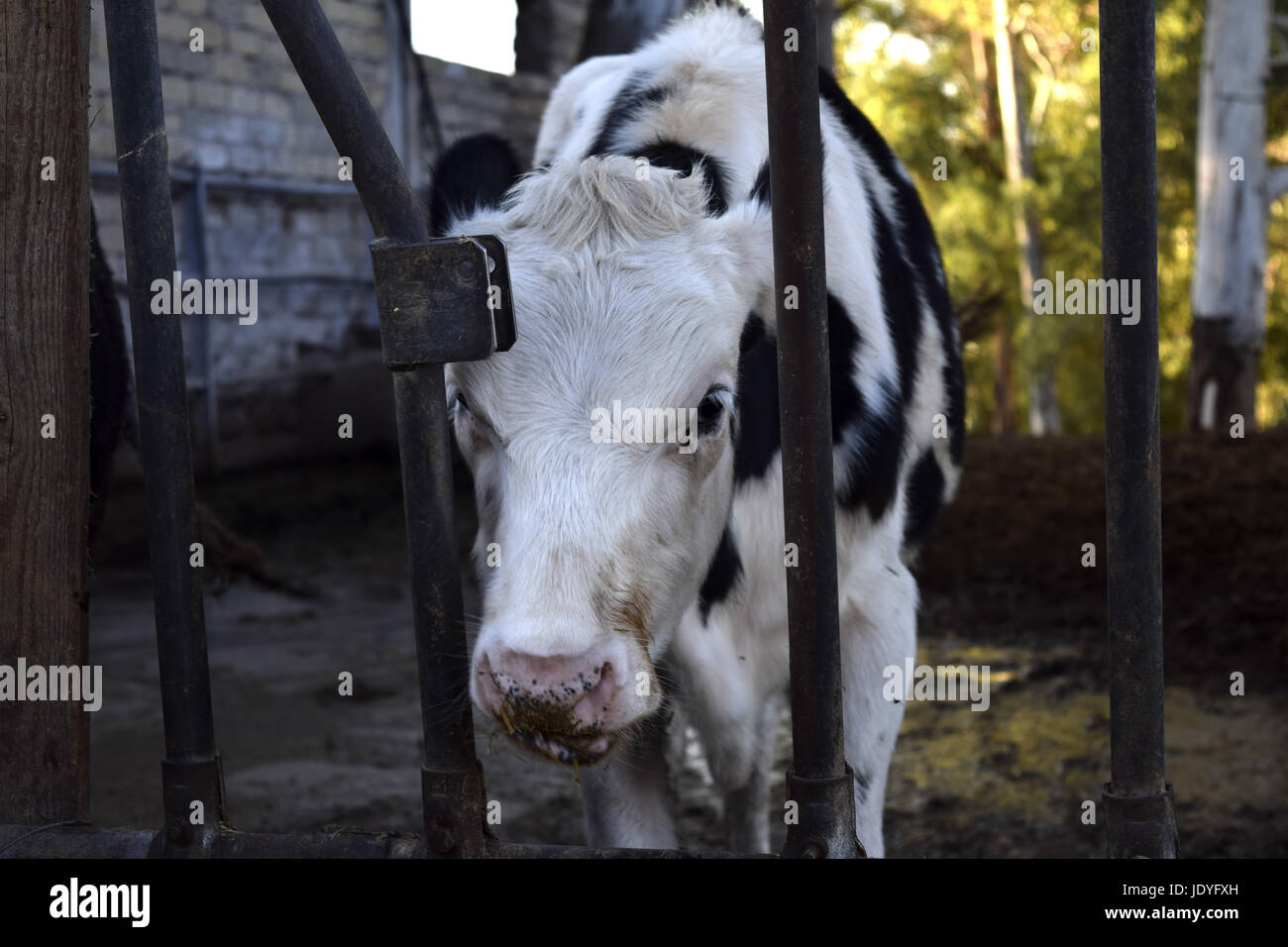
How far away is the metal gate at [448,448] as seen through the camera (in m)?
1.49

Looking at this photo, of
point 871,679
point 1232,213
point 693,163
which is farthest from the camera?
point 1232,213

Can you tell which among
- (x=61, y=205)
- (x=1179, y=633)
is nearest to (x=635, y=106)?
(x=61, y=205)

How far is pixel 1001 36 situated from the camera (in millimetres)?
21297

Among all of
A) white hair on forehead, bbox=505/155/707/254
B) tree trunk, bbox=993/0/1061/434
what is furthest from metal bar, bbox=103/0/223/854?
tree trunk, bbox=993/0/1061/434

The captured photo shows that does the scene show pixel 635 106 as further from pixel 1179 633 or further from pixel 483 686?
pixel 1179 633

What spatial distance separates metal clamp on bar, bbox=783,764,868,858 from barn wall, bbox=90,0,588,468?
6946 millimetres

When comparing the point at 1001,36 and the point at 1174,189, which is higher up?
the point at 1001,36

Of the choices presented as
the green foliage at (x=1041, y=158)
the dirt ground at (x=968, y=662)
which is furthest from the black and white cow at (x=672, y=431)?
the green foliage at (x=1041, y=158)

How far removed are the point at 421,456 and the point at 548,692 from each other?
1.12 feet

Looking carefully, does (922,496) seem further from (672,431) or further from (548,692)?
(548,692)

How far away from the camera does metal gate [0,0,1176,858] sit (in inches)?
58.6

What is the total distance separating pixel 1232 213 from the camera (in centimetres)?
1282

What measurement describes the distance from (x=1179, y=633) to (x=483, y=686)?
4126mm

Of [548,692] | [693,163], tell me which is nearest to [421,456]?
[548,692]
